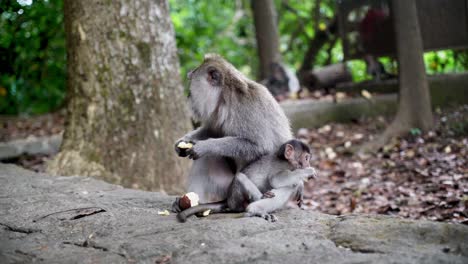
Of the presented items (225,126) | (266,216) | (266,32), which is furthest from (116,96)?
(266,32)

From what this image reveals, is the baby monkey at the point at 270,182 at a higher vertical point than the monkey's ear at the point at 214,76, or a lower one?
lower

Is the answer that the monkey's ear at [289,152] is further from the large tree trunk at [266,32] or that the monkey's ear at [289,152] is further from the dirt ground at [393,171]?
the large tree trunk at [266,32]

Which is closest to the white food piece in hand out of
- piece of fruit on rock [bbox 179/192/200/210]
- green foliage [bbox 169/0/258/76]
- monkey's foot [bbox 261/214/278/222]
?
piece of fruit on rock [bbox 179/192/200/210]

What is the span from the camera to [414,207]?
5266 mm

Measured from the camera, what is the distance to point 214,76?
4.06m

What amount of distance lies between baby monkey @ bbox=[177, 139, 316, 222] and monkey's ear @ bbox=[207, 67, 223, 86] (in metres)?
0.65

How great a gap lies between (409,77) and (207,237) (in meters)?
5.23

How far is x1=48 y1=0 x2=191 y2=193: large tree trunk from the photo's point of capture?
18.6 feet

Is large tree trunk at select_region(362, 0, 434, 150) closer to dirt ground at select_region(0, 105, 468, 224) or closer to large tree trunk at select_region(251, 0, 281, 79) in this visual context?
dirt ground at select_region(0, 105, 468, 224)

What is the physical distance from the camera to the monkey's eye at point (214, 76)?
4.04m

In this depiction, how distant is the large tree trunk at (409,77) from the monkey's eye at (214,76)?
13.2ft

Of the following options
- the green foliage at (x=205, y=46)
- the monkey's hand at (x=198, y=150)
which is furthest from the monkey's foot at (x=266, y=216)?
the green foliage at (x=205, y=46)

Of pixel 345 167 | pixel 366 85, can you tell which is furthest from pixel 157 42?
pixel 366 85

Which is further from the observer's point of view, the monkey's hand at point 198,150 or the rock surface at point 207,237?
Answer: the monkey's hand at point 198,150
